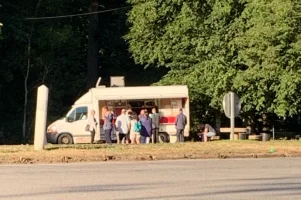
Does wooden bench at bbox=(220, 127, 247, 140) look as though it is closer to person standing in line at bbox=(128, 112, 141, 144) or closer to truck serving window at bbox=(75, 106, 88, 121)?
person standing in line at bbox=(128, 112, 141, 144)

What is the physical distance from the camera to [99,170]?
20469mm

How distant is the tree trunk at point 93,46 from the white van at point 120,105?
11.9 m

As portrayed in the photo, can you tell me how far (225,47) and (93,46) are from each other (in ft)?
43.3

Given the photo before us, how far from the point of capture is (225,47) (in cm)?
4281

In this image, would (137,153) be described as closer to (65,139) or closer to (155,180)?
(155,180)

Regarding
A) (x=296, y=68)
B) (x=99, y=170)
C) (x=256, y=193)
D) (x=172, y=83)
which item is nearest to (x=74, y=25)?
(x=172, y=83)

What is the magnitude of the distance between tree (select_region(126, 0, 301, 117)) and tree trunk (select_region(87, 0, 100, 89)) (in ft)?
16.2

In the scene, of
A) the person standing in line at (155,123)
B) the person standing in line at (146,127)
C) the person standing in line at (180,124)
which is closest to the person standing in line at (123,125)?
the person standing in line at (146,127)

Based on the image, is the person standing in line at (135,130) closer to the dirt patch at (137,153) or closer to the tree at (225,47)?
the dirt patch at (137,153)

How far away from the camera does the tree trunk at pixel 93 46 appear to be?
5250 cm

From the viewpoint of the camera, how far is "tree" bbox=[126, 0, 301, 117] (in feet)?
124

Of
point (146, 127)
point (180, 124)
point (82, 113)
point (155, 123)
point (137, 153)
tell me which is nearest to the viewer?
point (137, 153)

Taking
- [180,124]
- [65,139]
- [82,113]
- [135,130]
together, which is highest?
[82,113]

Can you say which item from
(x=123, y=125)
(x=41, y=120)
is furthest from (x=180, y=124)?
(x=41, y=120)
